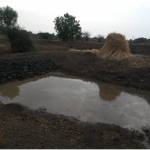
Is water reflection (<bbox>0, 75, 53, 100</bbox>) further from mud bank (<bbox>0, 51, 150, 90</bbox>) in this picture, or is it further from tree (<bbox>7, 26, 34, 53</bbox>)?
tree (<bbox>7, 26, 34, 53</bbox>)

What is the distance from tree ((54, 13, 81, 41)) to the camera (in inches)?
1325

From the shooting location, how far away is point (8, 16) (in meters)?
21.9

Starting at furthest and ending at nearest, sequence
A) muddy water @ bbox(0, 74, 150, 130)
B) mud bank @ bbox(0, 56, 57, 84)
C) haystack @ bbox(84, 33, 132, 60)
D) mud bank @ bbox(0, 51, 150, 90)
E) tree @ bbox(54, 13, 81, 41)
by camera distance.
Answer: tree @ bbox(54, 13, 81, 41) < haystack @ bbox(84, 33, 132, 60) < mud bank @ bbox(0, 56, 57, 84) < mud bank @ bbox(0, 51, 150, 90) < muddy water @ bbox(0, 74, 150, 130)

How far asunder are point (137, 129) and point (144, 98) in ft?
9.33

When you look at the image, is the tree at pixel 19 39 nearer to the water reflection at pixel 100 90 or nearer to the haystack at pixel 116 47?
the water reflection at pixel 100 90

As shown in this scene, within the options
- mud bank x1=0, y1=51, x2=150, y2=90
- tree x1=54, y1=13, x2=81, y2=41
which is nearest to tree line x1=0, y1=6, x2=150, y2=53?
tree x1=54, y1=13, x2=81, y2=41

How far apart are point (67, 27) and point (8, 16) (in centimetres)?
1477

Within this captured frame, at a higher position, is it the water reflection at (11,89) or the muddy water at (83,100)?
the muddy water at (83,100)

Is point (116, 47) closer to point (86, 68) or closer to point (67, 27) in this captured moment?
point (86, 68)

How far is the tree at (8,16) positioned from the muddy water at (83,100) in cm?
1721

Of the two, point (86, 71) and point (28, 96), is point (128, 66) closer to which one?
point (86, 71)

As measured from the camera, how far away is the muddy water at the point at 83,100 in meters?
5.46

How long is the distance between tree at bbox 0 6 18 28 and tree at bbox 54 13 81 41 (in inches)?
526

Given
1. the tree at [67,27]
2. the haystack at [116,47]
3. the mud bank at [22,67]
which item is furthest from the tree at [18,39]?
the tree at [67,27]
